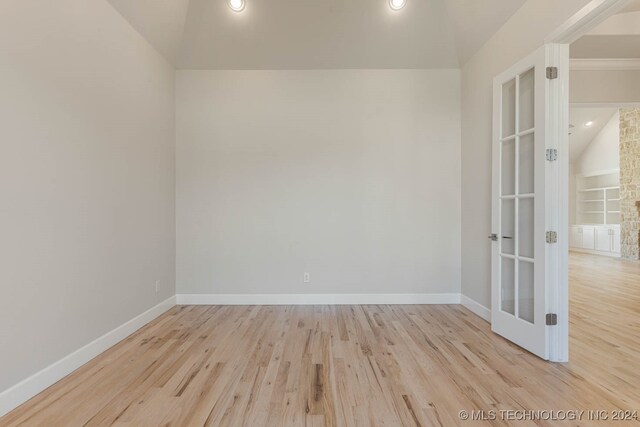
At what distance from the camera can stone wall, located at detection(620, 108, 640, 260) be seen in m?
7.52

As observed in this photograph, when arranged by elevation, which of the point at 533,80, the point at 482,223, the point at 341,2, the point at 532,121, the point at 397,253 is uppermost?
the point at 341,2

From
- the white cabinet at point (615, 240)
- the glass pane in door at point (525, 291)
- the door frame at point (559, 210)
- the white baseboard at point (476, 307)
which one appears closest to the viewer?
the door frame at point (559, 210)

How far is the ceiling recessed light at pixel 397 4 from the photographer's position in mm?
3432

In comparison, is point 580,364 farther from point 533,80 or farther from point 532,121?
point 533,80

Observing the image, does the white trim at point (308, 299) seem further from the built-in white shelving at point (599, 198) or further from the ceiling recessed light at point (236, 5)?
the built-in white shelving at point (599, 198)

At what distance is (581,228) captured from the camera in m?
9.40

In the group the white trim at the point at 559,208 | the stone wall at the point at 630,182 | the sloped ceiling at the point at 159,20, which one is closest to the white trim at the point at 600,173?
the stone wall at the point at 630,182

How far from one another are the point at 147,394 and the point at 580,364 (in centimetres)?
310

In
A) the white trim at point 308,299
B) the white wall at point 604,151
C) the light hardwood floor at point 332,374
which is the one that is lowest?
the light hardwood floor at point 332,374

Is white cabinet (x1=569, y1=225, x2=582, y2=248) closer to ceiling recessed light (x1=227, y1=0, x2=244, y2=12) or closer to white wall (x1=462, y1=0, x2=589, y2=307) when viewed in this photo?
white wall (x1=462, y1=0, x2=589, y2=307)

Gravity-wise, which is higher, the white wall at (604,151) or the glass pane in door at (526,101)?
the white wall at (604,151)

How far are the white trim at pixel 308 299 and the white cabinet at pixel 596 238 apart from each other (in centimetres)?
733

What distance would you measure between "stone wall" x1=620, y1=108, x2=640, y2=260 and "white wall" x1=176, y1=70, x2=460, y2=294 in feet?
22.4

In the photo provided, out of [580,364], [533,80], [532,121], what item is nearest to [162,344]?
[580,364]
